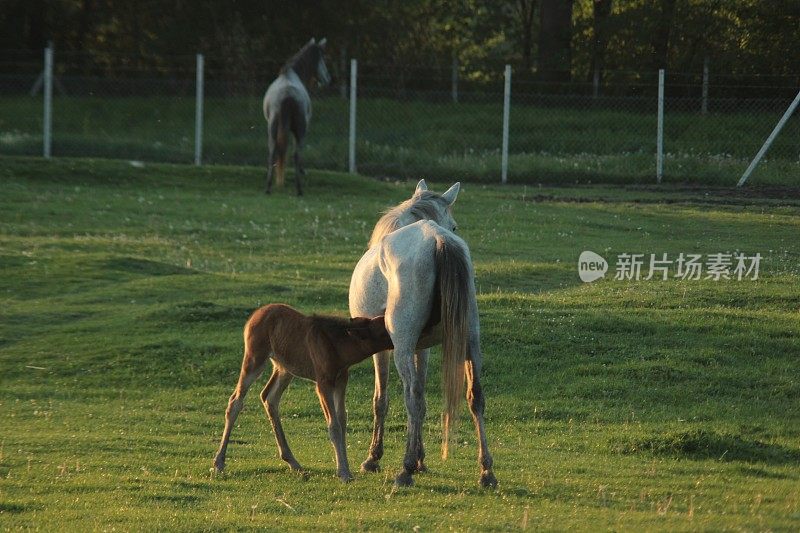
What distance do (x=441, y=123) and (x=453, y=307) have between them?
2215 cm

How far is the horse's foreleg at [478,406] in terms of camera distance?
722 cm

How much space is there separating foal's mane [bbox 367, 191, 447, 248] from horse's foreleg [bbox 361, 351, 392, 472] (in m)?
0.83

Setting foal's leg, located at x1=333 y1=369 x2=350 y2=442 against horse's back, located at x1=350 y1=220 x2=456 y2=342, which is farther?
foal's leg, located at x1=333 y1=369 x2=350 y2=442

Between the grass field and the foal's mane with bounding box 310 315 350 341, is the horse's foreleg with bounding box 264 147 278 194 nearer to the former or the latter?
the grass field

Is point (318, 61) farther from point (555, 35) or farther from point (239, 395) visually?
point (239, 395)

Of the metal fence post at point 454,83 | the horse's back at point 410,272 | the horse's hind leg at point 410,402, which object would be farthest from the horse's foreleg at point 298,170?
the horse's hind leg at point 410,402

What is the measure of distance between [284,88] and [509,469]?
51.1 feet

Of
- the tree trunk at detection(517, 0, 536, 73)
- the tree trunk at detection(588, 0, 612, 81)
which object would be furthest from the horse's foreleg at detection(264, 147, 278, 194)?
the tree trunk at detection(517, 0, 536, 73)

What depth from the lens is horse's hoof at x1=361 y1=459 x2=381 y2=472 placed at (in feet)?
26.0

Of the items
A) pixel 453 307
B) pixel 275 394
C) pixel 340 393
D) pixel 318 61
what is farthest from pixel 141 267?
pixel 318 61

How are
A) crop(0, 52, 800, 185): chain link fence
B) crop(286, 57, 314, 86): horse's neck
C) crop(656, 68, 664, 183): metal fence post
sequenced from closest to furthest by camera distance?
crop(656, 68, 664, 183): metal fence post, crop(286, 57, 314, 86): horse's neck, crop(0, 52, 800, 185): chain link fence

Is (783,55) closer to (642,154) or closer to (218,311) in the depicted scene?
(642,154)

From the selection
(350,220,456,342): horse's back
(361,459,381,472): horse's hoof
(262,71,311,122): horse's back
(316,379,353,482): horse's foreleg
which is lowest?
(361,459,381,472): horse's hoof

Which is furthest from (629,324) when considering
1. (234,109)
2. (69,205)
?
(234,109)
